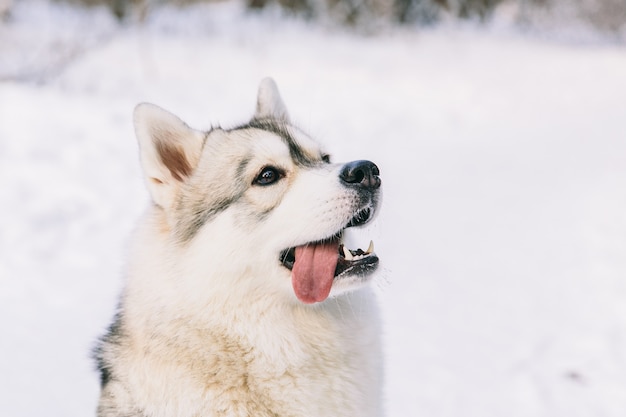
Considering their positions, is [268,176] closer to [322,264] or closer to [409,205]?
[322,264]

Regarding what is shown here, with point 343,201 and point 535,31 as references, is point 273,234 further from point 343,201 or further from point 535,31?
point 535,31

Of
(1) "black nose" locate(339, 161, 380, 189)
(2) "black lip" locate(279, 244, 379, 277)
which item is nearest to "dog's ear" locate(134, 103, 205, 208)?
(2) "black lip" locate(279, 244, 379, 277)

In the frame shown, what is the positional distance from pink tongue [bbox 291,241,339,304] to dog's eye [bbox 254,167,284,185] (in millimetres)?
332

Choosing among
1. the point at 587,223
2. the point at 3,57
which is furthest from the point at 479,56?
the point at 3,57

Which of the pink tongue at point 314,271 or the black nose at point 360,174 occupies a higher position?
the black nose at point 360,174

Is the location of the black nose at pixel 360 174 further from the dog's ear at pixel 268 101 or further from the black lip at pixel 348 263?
the dog's ear at pixel 268 101

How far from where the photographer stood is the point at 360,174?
2.51 metres

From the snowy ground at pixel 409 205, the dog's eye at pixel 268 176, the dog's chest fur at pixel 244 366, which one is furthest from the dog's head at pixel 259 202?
the snowy ground at pixel 409 205

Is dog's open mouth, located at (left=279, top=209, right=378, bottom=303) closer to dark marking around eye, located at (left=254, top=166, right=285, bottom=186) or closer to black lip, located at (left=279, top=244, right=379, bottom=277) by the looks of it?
black lip, located at (left=279, top=244, right=379, bottom=277)

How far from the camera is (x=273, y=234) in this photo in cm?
249

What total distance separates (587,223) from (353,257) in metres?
5.32

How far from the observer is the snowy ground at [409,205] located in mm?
4234

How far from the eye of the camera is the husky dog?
235 centimetres

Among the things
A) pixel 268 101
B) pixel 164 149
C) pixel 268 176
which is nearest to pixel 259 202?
pixel 268 176
